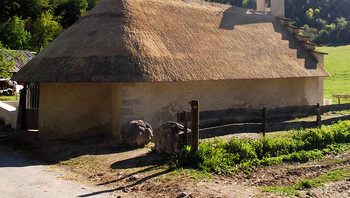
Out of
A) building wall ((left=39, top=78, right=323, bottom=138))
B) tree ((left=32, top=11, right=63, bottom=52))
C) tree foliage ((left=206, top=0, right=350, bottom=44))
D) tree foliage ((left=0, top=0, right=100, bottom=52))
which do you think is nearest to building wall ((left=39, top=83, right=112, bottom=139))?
building wall ((left=39, top=78, right=323, bottom=138))

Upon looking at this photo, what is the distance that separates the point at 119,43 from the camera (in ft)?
37.0

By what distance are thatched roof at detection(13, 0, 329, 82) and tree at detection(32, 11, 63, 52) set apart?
2686 centimetres

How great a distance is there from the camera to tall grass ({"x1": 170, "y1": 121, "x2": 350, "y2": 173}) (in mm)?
7672

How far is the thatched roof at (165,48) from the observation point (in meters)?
10.8

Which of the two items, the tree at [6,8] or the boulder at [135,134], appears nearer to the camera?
the boulder at [135,134]

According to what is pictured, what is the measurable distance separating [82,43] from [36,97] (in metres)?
5.43

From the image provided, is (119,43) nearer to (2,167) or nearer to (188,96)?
(188,96)

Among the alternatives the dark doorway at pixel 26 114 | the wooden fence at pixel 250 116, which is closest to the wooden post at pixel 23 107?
the dark doorway at pixel 26 114

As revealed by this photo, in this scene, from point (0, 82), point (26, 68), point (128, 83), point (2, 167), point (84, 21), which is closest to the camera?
point (2, 167)

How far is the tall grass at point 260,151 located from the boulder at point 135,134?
82.2 inches

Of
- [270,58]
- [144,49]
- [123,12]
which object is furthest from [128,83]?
[270,58]

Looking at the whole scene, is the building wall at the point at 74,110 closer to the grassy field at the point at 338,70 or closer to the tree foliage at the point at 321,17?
the grassy field at the point at 338,70

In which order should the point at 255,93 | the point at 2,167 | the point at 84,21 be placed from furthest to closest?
the point at 255,93 → the point at 84,21 → the point at 2,167

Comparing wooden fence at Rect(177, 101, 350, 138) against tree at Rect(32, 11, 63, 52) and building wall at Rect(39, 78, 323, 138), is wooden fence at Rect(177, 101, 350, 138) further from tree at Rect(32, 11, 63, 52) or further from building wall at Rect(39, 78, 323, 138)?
tree at Rect(32, 11, 63, 52)
